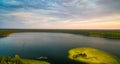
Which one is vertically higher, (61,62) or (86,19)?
(86,19)

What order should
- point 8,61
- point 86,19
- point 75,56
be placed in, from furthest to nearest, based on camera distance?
1. point 86,19
2. point 75,56
3. point 8,61

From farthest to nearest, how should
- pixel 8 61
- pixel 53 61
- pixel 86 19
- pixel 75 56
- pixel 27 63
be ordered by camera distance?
1. pixel 86 19
2. pixel 75 56
3. pixel 53 61
4. pixel 27 63
5. pixel 8 61

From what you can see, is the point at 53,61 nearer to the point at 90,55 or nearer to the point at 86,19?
the point at 90,55

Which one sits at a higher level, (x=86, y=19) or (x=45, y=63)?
(x=86, y=19)

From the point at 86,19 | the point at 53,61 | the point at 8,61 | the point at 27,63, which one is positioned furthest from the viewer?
the point at 86,19

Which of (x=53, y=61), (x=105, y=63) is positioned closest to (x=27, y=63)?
(x=53, y=61)

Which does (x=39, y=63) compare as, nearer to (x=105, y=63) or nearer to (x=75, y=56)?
(x=75, y=56)

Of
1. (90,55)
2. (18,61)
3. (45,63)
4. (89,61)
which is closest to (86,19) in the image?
(90,55)

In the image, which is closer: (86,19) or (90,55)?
(90,55)

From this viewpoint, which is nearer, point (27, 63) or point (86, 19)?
point (27, 63)
